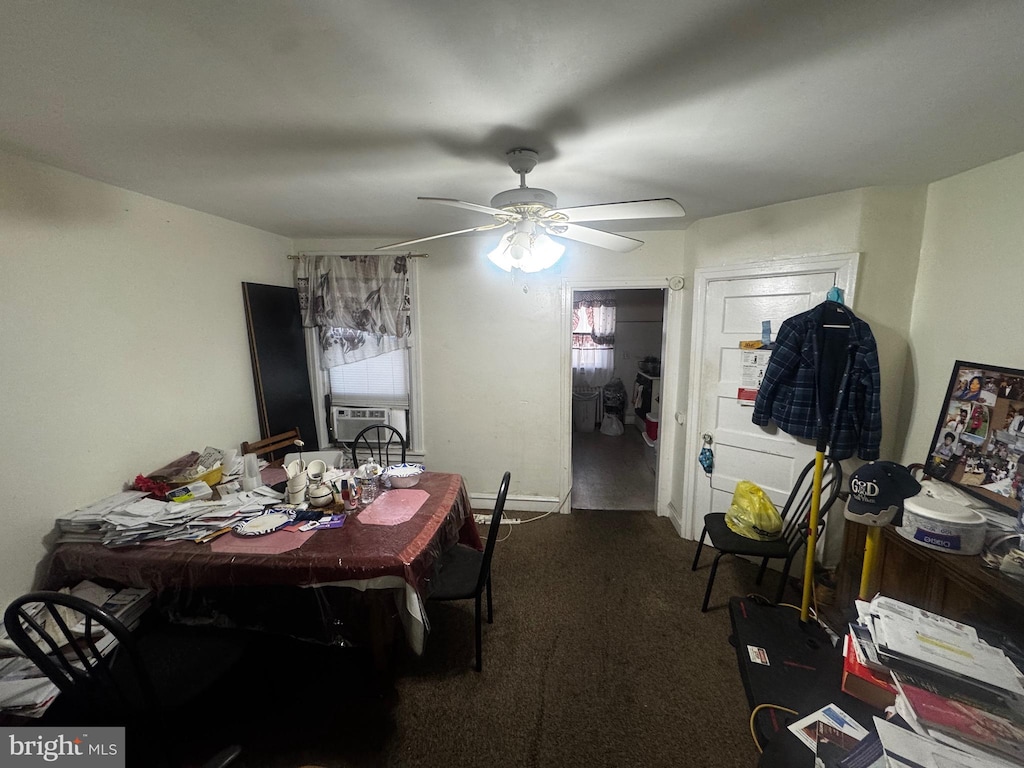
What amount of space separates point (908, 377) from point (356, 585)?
114 inches

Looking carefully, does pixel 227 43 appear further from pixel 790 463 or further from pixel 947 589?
pixel 790 463

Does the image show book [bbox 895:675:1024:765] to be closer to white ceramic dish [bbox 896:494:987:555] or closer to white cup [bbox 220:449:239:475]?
white ceramic dish [bbox 896:494:987:555]

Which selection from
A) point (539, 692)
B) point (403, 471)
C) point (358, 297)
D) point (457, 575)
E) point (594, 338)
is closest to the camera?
point (539, 692)

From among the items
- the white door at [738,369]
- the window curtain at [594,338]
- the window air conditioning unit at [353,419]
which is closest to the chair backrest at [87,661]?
the window air conditioning unit at [353,419]

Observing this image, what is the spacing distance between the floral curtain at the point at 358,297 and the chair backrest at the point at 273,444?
86 centimetres

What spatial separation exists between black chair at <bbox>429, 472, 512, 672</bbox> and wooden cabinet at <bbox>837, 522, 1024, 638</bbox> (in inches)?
61.9

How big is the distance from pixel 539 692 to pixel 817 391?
6.73 feet

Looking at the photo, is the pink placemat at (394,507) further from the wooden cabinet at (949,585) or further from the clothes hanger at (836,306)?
the clothes hanger at (836,306)

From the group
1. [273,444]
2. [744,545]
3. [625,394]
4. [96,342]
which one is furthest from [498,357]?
[625,394]

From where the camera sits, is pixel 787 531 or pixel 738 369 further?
pixel 738 369

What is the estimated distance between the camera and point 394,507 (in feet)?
6.20

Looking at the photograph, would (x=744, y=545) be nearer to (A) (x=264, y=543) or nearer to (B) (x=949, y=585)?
(B) (x=949, y=585)

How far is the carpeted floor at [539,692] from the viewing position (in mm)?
1456

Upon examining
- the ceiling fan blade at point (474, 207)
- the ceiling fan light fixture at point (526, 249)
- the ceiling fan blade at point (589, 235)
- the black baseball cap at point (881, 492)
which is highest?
the ceiling fan blade at point (474, 207)
